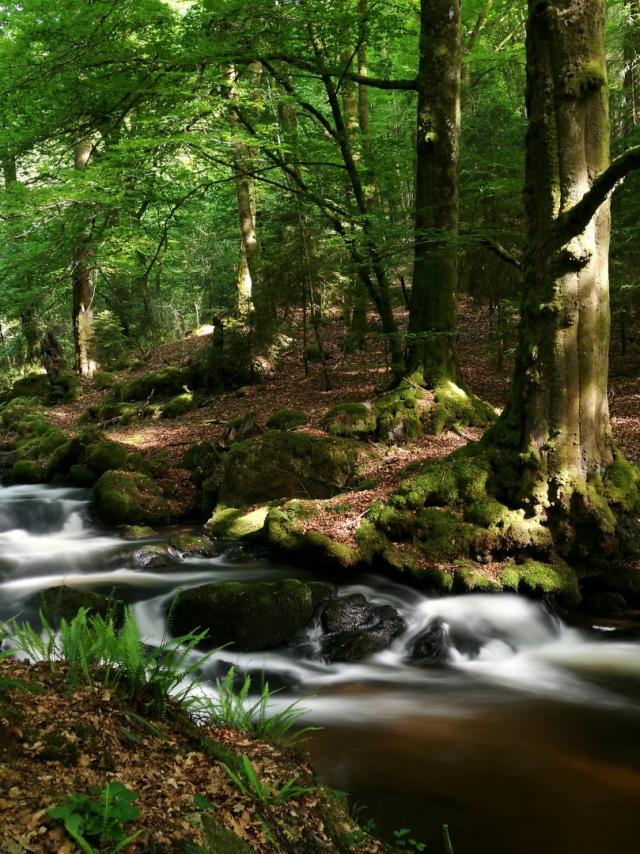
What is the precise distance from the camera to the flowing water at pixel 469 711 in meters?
3.77

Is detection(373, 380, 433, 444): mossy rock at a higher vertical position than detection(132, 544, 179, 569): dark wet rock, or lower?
higher

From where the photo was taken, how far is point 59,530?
33.3 feet

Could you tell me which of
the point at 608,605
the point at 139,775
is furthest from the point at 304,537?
the point at 139,775

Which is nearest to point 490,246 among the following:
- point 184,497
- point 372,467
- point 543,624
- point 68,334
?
point 372,467

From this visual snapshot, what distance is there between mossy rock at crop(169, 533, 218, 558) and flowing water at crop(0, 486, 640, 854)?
0.64ft

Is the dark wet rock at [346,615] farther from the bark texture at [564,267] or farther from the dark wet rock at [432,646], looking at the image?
the bark texture at [564,267]

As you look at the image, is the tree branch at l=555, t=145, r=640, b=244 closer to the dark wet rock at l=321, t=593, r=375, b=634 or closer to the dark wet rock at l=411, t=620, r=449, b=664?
the dark wet rock at l=411, t=620, r=449, b=664

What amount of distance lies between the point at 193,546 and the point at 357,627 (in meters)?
3.06

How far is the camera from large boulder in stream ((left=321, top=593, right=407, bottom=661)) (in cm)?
613

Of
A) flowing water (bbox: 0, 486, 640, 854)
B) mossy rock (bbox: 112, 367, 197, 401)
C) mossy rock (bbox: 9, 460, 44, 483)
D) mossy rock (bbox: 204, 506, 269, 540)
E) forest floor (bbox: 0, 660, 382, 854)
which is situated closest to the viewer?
forest floor (bbox: 0, 660, 382, 854)

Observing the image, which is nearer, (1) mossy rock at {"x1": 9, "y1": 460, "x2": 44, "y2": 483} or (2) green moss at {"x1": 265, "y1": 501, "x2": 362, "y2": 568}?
(2) green moss at {"x1": 265, "y1": 501, "x2": 362, "y2": 568}

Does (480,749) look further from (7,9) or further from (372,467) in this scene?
(7,9)

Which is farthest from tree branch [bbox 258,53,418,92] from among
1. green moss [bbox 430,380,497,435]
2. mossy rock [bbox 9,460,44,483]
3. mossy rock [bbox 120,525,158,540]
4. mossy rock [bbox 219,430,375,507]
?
mossy rock [bbox 9,460,44,483]

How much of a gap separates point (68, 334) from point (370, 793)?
86.7ft
